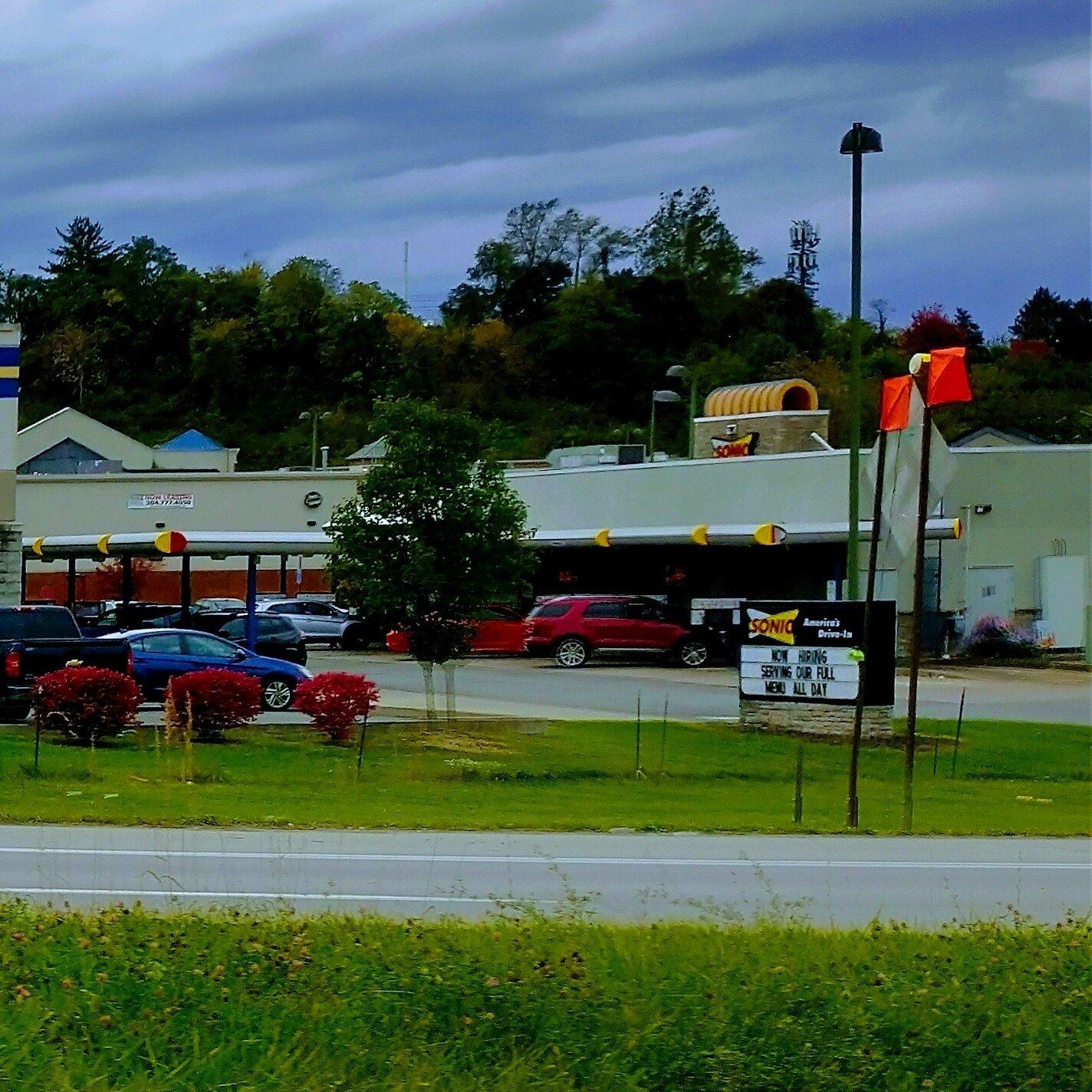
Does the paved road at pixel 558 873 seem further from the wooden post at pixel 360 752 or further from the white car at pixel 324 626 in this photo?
the white car at pixel 324 626

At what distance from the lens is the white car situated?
167 ft

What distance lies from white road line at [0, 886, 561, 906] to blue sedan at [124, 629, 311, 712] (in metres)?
17.1

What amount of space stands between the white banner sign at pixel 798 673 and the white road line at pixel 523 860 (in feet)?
38.2

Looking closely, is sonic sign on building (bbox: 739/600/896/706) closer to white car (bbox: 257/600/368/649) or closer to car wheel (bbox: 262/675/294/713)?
car wheel (bbox: 262/675/294/713)

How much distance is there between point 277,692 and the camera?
102 ft

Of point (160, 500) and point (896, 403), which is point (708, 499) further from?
point (896, 403)

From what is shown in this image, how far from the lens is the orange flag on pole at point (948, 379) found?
55.6 feet

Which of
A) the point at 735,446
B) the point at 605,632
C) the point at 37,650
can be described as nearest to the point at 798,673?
the point at 37,650

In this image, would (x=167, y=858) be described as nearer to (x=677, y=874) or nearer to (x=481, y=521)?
(x=677, y=874)

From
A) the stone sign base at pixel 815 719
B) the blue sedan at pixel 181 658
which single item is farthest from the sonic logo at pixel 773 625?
the blue sedan at pixel 181 658

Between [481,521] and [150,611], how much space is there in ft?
79.0

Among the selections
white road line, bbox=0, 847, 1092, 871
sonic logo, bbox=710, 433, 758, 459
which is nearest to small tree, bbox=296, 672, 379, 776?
white road line, bbox=0, 847, 1092, 871

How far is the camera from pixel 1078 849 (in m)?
17.2

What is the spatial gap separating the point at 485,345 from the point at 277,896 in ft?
343
